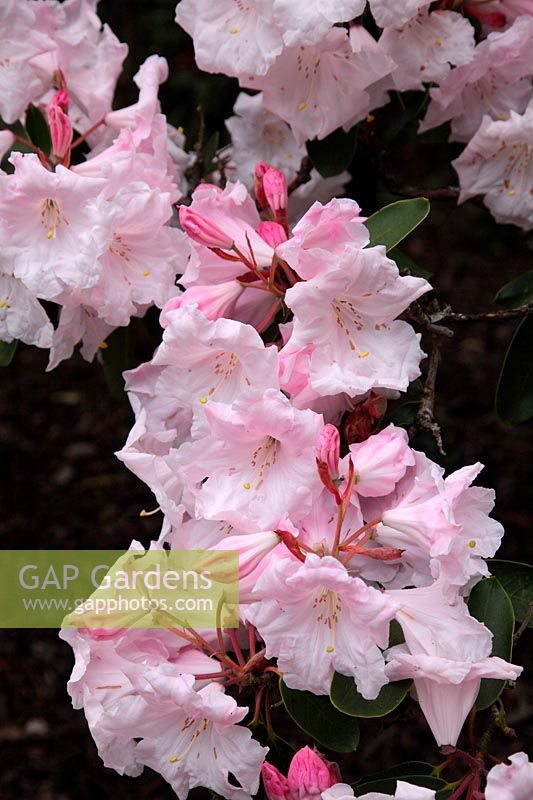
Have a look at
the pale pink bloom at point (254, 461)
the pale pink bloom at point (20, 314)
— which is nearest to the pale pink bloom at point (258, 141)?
the pale pink bloom at point (20, 314)

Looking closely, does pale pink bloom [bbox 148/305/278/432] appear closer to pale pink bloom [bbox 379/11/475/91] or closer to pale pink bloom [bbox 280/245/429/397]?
pale pink bloom [bbox 280/245/429/397]

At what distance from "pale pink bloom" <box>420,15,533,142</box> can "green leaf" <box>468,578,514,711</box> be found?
774 mm

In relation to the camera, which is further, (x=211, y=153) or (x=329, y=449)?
(x=211, y=153)

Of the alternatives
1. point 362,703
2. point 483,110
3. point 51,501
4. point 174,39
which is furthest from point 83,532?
point 362,703

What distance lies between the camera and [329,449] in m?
1.10

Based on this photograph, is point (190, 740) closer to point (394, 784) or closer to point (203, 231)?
point (394, 784)

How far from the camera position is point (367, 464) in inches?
44.9

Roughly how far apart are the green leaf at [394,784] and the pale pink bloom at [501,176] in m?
0.87

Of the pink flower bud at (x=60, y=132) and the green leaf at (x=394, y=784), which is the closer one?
the green leaf at (x=394, y=784)

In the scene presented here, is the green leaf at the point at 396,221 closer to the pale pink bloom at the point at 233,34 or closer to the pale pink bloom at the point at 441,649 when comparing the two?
the pale pink bloom at the point at 233,34

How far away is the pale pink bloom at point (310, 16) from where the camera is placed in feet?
4.15

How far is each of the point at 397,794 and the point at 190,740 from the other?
267 millimetres

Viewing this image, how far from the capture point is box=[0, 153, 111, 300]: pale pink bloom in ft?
4.18

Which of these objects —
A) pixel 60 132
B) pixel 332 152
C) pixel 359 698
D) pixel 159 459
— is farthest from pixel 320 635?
pixel 332 152
